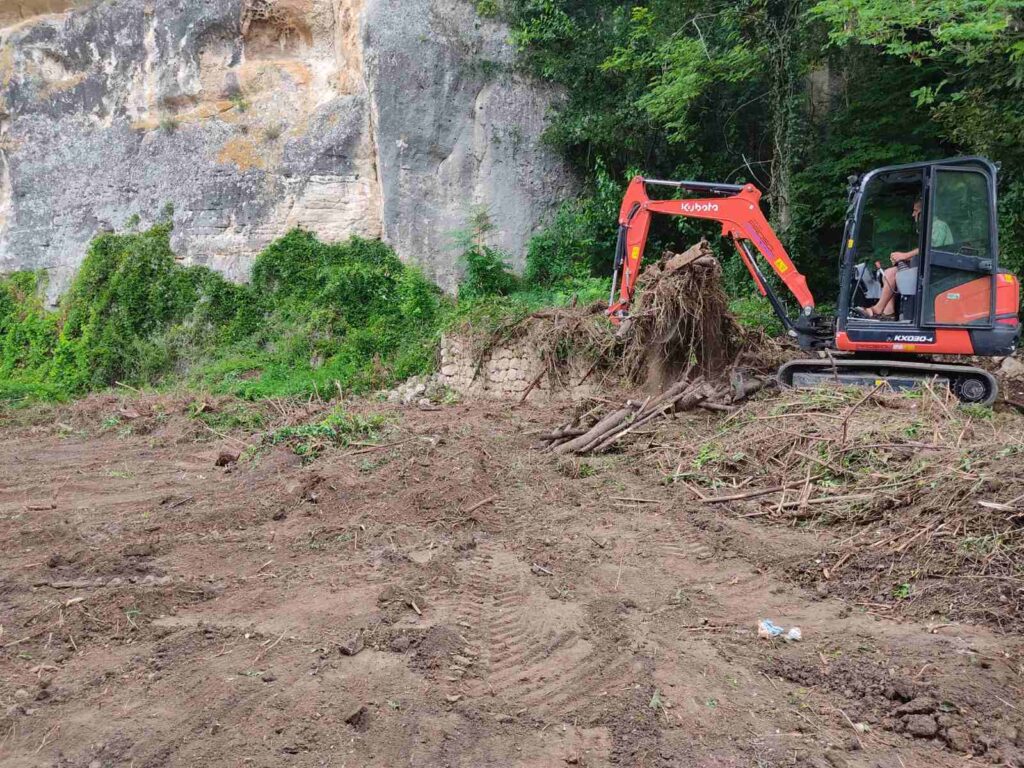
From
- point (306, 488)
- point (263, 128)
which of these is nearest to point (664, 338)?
point (306, 488)

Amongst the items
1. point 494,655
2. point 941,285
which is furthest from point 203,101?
point 494,655

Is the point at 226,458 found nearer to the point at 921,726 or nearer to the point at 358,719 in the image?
the point at 358,719

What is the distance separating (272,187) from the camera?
51.4 feet

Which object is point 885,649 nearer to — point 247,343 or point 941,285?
point 941,285

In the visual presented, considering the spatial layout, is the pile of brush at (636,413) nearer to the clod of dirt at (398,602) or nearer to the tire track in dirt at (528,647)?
the tire track in dirt at (528,647)

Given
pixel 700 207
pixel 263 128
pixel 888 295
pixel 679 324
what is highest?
pixel 263 128

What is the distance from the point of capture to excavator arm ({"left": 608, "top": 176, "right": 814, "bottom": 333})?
9352 mm

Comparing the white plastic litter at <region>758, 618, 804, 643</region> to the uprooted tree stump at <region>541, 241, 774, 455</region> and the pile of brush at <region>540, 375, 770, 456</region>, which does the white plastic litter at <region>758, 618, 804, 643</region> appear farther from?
the uprooted tree stump at <region>541, 241, 774, 455</region>

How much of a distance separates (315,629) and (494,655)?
0.99 meters

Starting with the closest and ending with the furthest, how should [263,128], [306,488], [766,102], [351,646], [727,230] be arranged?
[351,646] < [306,488] < [727,230] < [766,102] < [263,128]

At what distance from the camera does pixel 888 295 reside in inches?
340

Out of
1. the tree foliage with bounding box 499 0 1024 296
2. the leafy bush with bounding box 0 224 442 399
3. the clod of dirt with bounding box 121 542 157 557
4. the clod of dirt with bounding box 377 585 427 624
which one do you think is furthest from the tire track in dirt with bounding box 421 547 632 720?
the leafy bush with bounding box 0 224 442 399

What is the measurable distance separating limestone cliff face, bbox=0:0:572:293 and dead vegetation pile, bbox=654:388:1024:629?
983cm

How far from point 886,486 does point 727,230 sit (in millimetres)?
4795
